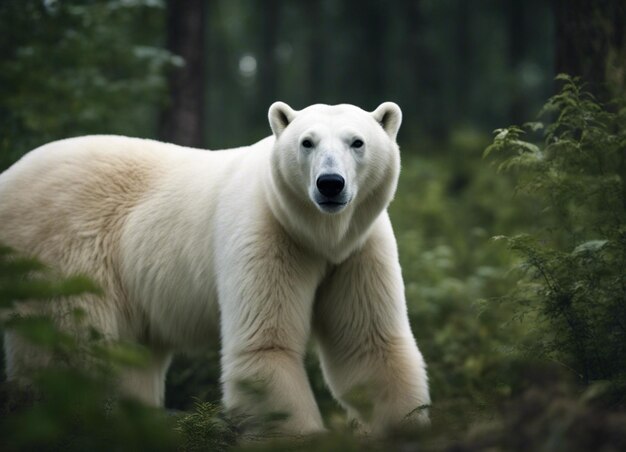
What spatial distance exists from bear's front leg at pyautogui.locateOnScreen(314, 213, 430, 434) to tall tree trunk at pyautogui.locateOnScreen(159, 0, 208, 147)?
17.4 feet

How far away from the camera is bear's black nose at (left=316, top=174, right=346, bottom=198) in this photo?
4203 mm

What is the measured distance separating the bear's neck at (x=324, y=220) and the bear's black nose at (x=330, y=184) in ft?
1.04

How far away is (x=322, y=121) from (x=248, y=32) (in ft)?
144

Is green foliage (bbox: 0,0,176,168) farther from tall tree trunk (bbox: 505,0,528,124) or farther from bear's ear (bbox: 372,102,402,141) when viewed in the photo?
tall tree trunk (bbox: 505,0,528,124)

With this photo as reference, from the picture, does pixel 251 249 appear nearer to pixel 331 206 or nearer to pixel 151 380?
pixel 331 206

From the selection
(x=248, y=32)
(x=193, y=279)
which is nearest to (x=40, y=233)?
(x=193, y=279)

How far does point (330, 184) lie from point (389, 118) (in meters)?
0.95

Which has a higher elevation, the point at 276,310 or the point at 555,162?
the point at 555,162

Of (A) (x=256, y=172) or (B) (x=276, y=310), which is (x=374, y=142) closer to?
(A) (x=256, y=172)

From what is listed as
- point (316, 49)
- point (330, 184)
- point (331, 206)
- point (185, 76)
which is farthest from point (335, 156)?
point (316, 49)

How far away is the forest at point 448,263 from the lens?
8.23 feet

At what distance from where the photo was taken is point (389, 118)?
4926 mm

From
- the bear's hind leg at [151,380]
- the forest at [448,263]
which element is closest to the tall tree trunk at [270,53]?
the forest at [448,263]

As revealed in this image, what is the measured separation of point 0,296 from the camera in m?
2.54
